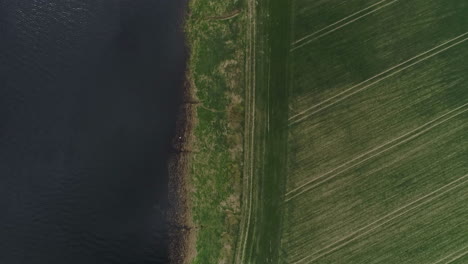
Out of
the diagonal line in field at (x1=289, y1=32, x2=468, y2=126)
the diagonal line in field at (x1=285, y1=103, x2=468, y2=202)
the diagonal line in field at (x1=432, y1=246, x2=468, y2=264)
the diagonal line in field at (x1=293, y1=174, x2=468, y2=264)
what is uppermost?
the diagonal line in field at (x1=289, y1=32, x2=468, y2=126)

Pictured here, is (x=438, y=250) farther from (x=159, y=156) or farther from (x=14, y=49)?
(x=14, y=49)

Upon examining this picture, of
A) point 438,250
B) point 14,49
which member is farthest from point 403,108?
point 14,49

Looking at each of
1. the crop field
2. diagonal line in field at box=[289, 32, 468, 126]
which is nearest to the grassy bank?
the crop field

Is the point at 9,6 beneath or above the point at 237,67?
above

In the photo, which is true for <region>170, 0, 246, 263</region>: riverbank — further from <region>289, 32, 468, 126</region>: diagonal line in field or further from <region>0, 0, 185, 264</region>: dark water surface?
<region>289, 32, 468, 126</region>: diagonal line in field

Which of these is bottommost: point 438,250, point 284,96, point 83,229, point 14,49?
point 438,250

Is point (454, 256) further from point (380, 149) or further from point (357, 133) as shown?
point (357, 133)

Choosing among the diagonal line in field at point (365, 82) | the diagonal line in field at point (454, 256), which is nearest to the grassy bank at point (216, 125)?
the diagonal line in field at point (365, 82)
